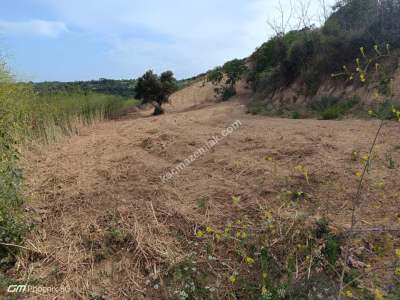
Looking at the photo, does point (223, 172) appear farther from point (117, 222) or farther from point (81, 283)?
point (81, 283)

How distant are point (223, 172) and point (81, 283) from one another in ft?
5.43

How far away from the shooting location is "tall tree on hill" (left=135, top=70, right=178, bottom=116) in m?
10.9

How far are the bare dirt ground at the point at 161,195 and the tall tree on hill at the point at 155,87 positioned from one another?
261 inches

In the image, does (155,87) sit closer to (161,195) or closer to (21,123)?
(21,123)

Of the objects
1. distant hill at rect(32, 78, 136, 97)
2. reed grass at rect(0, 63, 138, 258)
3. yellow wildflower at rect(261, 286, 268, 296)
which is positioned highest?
distant hill at rect(32, 78, 136, 97)

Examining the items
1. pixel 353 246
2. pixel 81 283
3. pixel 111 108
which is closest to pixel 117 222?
pixel 81 283

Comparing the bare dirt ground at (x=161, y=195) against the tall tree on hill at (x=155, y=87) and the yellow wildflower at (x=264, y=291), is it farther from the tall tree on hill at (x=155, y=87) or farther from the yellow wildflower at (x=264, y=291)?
the tall tree on hill at (x=155, y=87)

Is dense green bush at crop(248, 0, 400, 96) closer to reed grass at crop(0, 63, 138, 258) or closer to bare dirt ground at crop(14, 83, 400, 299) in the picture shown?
bare dirt ground at crop(14, 83, 400, 299)

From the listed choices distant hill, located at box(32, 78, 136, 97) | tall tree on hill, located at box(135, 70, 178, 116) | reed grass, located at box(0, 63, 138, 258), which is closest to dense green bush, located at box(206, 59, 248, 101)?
tall tree on hill, located at box(135, 70, 178, 116)

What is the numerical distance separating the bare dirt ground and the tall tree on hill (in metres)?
6.64

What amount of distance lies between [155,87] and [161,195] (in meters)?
8.51

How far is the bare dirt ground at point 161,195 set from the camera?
2156 mm

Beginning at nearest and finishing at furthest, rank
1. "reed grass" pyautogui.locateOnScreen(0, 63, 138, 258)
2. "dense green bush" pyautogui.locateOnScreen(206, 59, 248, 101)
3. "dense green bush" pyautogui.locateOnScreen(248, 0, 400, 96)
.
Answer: "reed grass" pyautogui.locateOnScreen(0, 63, 138, 258)
"dense green bush" pyautogui.locateOnScreen(248, 0, 400, 96)
"dense green bush" pyautogui.locateOnScreen(206, 59, 248, 101)

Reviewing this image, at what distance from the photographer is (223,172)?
129 inches
